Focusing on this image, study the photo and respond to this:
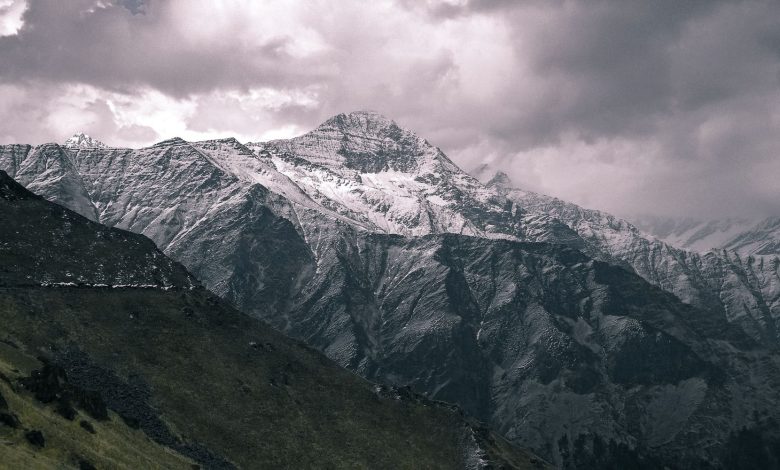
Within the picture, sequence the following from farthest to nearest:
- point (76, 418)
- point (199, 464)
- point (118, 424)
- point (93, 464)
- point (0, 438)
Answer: point (199, 464) → point (118, 424) → point (76, 418) → point (93, 464) → point (0, 438)

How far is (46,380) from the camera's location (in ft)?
526

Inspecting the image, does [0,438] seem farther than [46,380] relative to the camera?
No

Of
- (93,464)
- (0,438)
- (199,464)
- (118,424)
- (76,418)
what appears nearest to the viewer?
(0,438)

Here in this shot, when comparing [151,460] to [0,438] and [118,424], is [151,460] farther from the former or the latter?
[0,438]

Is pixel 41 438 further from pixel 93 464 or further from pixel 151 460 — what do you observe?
pixel 151 460

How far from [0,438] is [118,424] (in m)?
54.3

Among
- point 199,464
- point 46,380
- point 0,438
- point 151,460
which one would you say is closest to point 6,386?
point 46,380

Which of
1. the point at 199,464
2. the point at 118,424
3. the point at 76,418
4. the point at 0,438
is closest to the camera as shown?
the point at 0,438

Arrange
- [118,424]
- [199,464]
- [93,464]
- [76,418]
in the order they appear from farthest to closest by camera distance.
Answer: [199,464] → [118,424] → [76,418] → [93,464]

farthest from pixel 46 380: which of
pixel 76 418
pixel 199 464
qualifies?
→ pixel 199 464

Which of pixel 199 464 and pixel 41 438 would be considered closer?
pixel 41 438

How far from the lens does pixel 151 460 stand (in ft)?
547

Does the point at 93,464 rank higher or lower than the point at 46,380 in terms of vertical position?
lower

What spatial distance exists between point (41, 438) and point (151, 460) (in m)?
35.7
